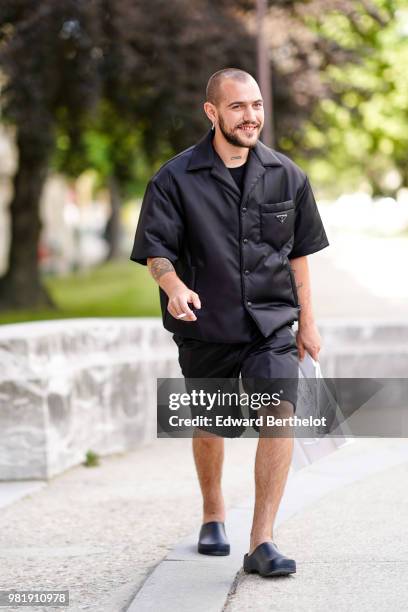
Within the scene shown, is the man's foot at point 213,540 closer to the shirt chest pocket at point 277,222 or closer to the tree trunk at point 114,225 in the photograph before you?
the shirt chest pocket at point 277,222

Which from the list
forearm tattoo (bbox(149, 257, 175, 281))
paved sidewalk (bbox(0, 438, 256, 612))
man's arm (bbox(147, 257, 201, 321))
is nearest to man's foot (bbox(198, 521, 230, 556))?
paved sidewalk (bbox(0, 438, 256, 612))

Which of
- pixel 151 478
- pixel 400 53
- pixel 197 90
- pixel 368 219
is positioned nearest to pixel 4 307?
pixel 197 90

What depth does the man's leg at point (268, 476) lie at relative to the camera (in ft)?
14.3

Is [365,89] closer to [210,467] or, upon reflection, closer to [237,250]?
[210,467]

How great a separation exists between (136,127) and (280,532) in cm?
1562

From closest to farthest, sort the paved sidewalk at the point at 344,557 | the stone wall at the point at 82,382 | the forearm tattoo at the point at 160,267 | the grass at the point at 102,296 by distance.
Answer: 1. the paved sidewalk at the point at 344,557
2. the forearm tattoo at the point at 160,267
3. the stone wall at the point at 82,382
4. the grass at the point at 102,296

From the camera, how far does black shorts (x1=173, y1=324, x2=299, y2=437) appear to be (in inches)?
172

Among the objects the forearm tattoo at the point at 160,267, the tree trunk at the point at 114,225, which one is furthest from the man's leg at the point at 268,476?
the tree trunk at the point at 114,225

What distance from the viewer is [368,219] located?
87.2 metres

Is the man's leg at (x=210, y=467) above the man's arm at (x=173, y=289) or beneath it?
beneath

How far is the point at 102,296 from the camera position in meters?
26.0

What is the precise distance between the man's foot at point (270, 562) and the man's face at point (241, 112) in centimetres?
139

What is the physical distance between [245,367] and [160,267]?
18.4 inches

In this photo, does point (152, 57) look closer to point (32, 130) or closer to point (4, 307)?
point (32, 130)
